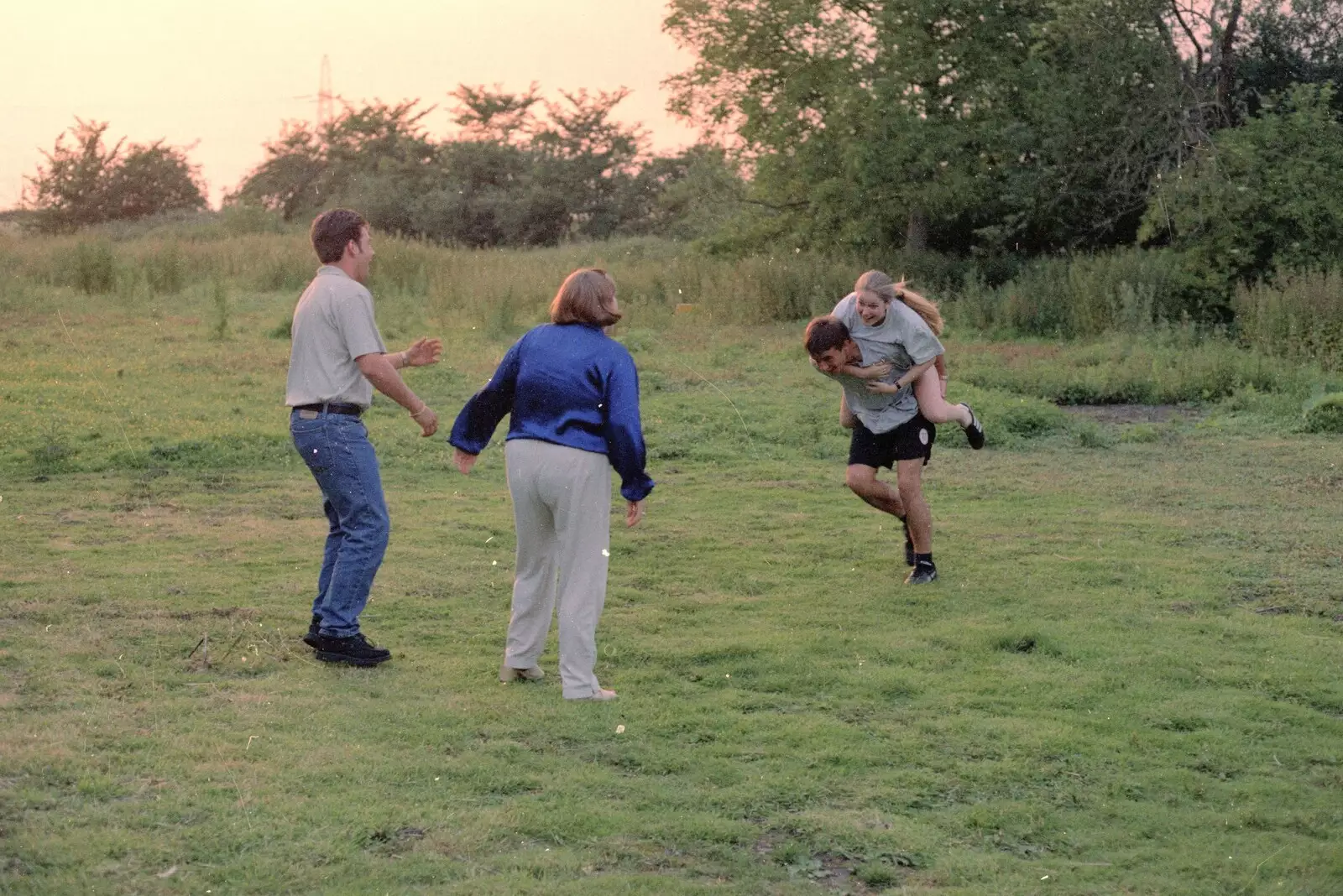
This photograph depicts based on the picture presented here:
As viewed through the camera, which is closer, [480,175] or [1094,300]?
[1094,300]

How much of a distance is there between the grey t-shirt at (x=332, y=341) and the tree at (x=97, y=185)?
47.5m

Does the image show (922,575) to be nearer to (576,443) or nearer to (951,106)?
(576,443)

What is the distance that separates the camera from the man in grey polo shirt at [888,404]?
29.5 ft

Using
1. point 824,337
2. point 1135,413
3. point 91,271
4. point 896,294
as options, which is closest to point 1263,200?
point 1135,413

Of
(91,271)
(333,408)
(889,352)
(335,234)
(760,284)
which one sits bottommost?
(333,408)

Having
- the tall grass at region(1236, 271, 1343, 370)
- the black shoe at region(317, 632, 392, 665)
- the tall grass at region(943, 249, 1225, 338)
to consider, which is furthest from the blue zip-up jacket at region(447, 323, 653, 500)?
the tall grass at region(943, 249, 1225, 338)

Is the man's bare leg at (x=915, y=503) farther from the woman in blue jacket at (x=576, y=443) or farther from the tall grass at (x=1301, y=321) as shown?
the tall grass at (x=1301, y=321)

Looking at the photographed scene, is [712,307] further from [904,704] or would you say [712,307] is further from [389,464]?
[904,704]

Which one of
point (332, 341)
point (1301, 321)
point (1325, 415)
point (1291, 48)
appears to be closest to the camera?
point (332, 341)

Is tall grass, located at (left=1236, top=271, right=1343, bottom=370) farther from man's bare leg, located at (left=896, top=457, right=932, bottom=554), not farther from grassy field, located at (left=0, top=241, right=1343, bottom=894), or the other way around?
man's bare leg, located at (left=896, top=457, right=932, bottom=554)

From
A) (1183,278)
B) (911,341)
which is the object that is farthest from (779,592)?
(1183,278)

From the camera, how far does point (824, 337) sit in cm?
884

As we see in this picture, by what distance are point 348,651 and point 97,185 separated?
50.3 metres

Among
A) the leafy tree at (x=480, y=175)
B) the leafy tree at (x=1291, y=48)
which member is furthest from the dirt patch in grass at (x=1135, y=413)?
the leafy tree at (x=480, y=175)
